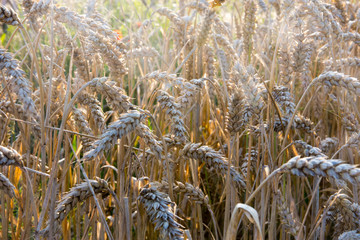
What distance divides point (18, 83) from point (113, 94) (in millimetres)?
246

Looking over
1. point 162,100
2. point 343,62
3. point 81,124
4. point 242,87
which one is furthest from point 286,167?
point 343,62

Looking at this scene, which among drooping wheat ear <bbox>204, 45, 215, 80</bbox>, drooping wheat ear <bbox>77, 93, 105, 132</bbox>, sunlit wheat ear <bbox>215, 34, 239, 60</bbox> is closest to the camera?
drooping wheat ear <bbox>77, 93, 105, 132</bbox>

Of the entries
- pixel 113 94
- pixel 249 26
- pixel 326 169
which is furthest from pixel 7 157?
pixel 249 26

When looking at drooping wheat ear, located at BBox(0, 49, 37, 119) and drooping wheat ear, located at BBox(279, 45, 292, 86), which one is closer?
drooping wheat ear, located at BBox(0, 49, 37, 119)

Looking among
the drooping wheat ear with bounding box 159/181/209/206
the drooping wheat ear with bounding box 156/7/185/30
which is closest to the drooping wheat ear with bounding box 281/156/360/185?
the drooping wheat ear with bounding box 159/181/209/206

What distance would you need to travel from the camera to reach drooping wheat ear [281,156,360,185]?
2.51 feet

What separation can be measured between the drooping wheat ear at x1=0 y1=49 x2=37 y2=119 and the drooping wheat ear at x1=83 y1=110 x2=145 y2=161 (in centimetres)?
17

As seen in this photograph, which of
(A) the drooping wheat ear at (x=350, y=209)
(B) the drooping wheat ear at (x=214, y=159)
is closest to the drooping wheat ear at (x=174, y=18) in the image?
(B) the drooping wheat ear at (x=214, y=159)

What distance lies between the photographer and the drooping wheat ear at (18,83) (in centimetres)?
94

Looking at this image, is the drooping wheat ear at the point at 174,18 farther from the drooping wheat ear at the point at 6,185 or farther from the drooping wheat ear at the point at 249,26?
the drooping wheat ear at the point at 6,185

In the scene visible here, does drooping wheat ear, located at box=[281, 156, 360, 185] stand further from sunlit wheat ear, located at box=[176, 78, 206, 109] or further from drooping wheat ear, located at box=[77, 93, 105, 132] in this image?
drooping wheat ear, located at box=[77, 93, 105, 132]

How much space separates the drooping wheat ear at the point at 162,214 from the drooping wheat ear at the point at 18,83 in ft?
1.23

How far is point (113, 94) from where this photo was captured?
3.59 ft

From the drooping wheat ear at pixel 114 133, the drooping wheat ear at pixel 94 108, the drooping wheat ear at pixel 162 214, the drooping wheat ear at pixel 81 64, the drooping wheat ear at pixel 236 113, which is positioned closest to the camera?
the drooping wheat ear at pixel 114 133
